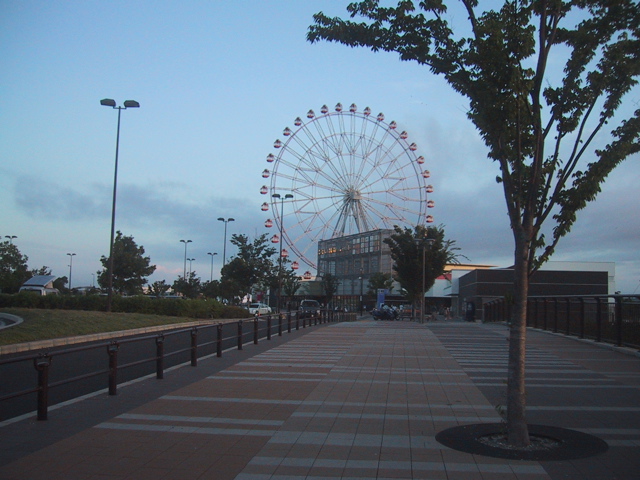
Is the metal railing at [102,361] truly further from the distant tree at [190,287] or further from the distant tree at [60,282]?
the distant tree at [60,282]

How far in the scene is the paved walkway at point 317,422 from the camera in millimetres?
6066

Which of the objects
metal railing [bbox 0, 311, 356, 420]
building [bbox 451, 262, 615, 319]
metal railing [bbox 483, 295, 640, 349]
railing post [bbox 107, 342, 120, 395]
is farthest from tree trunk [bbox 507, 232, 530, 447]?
building [bbox 451, 262, 615, 319]

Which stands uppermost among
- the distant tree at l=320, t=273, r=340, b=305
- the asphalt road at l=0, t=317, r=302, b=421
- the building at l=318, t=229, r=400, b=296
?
the building at l=318, t=229, r=400, b=296

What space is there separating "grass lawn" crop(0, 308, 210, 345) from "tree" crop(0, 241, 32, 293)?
30.6 m

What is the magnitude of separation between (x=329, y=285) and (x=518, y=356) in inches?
2713

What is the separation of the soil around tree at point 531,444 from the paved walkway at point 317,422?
0.15m

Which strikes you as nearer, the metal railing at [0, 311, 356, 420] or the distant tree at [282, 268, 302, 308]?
the metal railing at [0, 311, 356, 420]

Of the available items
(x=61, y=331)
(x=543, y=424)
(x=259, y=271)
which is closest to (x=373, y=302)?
(x=259, y=271)

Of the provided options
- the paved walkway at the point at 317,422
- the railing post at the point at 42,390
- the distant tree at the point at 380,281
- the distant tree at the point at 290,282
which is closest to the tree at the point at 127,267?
the distant tree at the point at 290,282

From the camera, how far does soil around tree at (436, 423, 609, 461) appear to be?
6555 millimetres

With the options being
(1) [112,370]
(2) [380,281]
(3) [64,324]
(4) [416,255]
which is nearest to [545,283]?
(4) [416,255]

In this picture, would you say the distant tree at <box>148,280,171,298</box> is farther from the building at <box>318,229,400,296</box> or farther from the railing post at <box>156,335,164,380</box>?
the railing post at <box>156,335,164,380</box>

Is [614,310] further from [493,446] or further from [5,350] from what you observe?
[5,350]

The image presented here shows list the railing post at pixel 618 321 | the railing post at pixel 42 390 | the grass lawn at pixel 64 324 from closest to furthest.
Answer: the railing post at pixel 42 390 < the railing post at pixel 618 321 < the grass lawn at pixel 64 324
